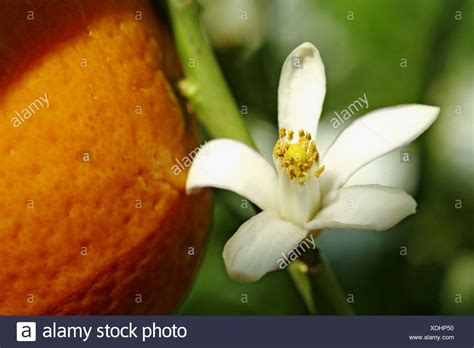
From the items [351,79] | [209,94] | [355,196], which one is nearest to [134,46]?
[209,94]

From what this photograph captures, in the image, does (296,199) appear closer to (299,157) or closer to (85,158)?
(299,157)

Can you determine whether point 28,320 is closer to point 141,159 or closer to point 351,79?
point 141,159

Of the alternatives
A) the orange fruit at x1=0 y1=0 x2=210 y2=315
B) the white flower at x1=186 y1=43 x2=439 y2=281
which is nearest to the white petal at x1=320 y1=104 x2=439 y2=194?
the white flower at x1=186 y1=43 x2=439 y2=281

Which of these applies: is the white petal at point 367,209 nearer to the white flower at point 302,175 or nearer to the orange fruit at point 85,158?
the white flower at point 302,175

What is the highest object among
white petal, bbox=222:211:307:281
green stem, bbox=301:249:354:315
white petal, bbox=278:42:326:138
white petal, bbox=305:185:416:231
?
white petal, bbox=278:42:326:138

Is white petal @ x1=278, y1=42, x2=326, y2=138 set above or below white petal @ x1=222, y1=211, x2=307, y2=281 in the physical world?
above

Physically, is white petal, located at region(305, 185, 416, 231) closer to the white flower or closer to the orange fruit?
the white flower

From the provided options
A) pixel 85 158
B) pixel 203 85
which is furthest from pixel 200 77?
pixel 85 158

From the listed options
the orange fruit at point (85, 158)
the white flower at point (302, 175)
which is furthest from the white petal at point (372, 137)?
the orange fruit at point (85, 158)
